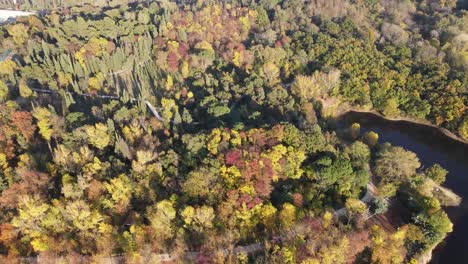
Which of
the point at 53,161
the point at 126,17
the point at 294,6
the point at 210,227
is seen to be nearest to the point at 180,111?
the point at 53,161

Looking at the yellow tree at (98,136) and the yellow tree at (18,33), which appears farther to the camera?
the yellow tree at (18,33)

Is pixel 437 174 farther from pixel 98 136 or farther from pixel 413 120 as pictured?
pixel 98 136

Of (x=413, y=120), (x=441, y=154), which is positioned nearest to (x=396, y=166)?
(x=441, y=154)

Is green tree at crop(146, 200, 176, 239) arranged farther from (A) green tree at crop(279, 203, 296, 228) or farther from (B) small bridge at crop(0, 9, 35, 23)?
(B) small bridge at crop(0, 9, 35, 23)

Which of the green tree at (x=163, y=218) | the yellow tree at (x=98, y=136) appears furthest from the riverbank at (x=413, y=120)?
the green tree at (x=163, y=218)

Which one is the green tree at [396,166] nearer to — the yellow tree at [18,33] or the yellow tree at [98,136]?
the yellow tree at [98,136]
